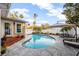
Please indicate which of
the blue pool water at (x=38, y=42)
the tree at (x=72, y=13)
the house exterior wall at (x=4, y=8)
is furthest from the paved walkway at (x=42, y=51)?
the house exterior wall at (x=4, y=8)

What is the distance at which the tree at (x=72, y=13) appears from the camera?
4.11 metres

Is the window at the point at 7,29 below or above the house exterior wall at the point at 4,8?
below

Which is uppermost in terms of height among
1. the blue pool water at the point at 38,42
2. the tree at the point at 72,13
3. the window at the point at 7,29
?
the tree at the point at 72,13

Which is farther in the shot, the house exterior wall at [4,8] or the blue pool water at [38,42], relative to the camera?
the blue pool water at [38,42]

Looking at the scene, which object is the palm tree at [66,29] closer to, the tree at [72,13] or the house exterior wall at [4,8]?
the tree at [72,13]

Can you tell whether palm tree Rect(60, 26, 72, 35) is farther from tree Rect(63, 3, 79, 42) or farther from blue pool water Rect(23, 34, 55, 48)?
blue pool water Rect(23, 34, 55, 48)

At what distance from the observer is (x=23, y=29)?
4270 millimetres

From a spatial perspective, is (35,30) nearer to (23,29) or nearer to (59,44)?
(23,29)

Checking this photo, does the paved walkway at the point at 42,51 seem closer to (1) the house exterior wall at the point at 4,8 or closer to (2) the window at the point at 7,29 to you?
(2) the window at the point at 7,29

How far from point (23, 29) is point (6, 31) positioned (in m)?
0.41

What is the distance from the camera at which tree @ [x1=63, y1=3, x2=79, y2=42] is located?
4.11 meters

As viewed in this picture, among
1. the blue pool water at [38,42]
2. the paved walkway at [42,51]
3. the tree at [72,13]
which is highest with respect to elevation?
the tree at [72,13]

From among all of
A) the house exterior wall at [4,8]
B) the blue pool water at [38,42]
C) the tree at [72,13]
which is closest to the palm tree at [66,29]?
the tree at [72,13]

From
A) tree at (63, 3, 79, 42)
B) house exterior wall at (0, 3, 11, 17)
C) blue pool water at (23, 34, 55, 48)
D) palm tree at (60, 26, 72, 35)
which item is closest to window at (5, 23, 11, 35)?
house exterior wall at (0, 3, 11, 17)
